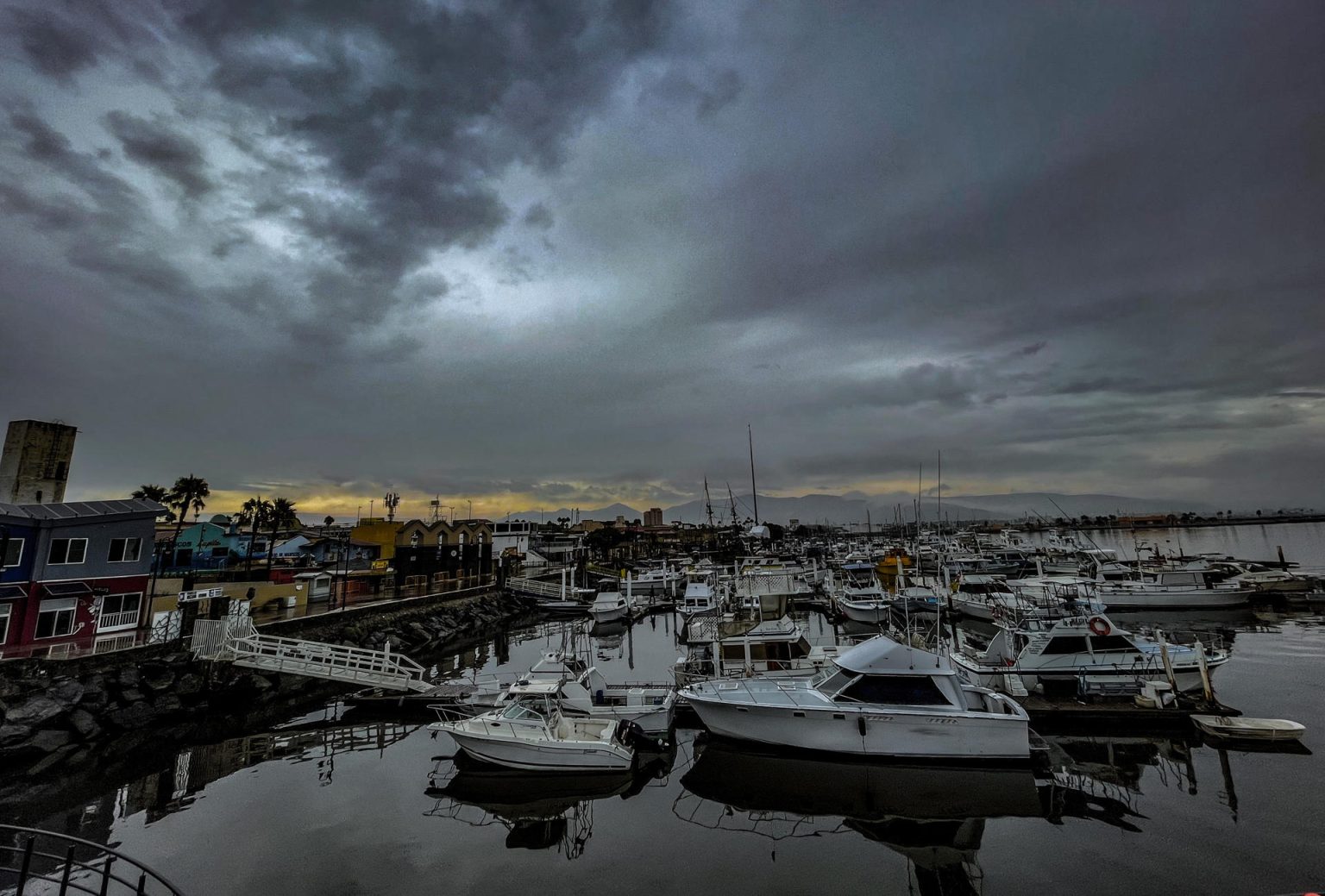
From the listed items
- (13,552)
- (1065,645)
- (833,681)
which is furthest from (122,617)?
(1065,645)

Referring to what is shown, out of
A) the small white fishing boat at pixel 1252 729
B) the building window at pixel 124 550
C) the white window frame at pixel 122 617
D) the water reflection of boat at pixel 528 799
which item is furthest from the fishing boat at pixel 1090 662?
the building window at pixel 124 550

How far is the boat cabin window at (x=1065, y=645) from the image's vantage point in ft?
80.0

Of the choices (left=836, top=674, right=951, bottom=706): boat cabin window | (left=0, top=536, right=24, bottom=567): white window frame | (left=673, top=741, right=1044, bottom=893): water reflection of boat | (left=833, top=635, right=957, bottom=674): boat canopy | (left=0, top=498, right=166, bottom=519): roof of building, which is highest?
(left=0, top=498, right=166, bottom=519): roof of building

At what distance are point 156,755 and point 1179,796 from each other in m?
32.5

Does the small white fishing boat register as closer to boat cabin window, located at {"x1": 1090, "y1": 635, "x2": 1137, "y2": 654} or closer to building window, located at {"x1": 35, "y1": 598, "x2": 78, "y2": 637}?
boat cabin window, located at {"x1": 1090, "y1": 635, "x2": 1137, "y2": 654}

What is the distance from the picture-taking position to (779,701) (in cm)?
1969

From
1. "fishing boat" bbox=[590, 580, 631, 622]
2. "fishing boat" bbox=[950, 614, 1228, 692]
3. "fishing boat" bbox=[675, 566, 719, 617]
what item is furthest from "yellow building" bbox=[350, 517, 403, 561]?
"fishing boat" bbox=[950, 614, 1228, 692]

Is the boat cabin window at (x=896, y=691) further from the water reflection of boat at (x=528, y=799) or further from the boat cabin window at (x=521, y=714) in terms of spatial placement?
the boat cabin window at (x=521, y=714)

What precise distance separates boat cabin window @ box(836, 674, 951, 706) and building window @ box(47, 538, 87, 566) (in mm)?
34738

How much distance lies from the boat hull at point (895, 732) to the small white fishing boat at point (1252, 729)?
6.85m

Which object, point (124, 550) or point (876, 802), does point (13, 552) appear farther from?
point (876, 802)

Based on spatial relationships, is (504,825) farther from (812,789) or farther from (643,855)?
(812,789)

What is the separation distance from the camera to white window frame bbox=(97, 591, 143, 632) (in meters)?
28.5

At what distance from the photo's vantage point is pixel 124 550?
29.6m
